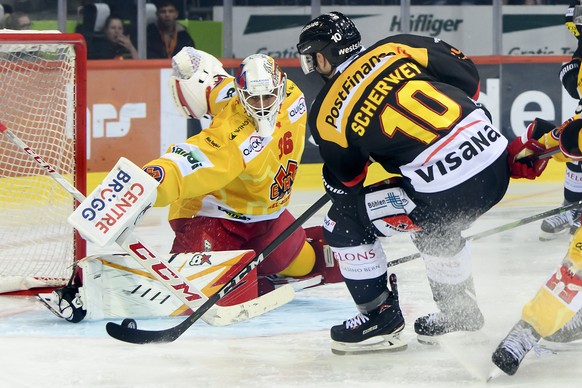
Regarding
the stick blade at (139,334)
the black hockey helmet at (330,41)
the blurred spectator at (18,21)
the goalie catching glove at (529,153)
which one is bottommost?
the stick blade at (139,334)

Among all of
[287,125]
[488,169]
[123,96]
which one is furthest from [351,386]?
[123,96]

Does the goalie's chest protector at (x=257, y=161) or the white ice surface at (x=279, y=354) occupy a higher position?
the goalie's chest protector at (x=257, y=161)

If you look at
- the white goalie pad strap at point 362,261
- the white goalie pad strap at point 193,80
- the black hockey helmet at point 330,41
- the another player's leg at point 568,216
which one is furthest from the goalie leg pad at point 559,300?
the another player's leg at point 568,216

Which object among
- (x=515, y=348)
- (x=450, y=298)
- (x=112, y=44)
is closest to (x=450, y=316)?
(x=450, y=298)

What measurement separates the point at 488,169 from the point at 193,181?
843 millimetres

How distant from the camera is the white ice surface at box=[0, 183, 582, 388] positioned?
10.2 ft

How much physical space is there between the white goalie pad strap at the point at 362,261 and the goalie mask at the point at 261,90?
0.51 metres

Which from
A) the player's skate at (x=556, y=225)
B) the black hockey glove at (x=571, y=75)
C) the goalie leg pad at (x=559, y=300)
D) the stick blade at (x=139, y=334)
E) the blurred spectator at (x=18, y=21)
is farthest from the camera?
the blurred spectator at (x=18, y=21)

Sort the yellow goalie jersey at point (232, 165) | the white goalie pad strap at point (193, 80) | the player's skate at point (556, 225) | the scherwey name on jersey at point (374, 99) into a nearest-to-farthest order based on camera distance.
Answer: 1. the scherwey name on jersey at point (374, 99)
2. the yellow goalie jersey at point (232, 165)
3. the white goalie pad strap at point (193, 80)
4. the player's skate at point (556, 225)

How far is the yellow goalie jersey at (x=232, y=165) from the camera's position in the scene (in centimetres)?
345

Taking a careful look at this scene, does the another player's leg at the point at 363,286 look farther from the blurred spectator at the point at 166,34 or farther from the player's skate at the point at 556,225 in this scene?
the blurred spectator at the point at 166,34

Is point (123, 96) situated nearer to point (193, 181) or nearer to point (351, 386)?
point (193, 181)

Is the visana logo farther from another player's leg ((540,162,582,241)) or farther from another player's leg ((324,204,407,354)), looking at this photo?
another player's leg ((540,162,582,241))

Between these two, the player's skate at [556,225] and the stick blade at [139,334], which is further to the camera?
the player's skate at [556,225]
